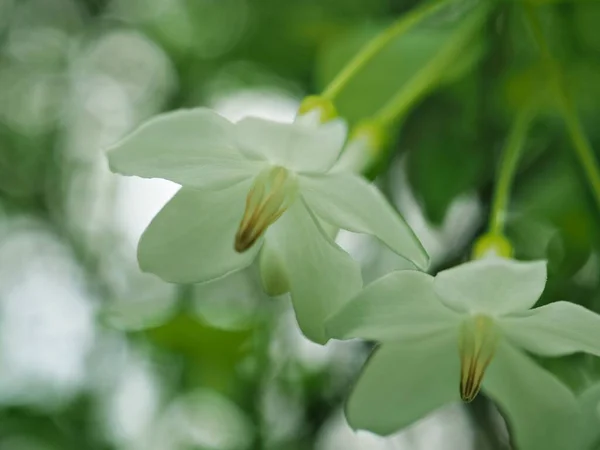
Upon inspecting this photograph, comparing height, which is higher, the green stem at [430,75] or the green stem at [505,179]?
the green stem at [430,75]

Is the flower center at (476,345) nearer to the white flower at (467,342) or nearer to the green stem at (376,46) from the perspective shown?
the white flower at (467,342)

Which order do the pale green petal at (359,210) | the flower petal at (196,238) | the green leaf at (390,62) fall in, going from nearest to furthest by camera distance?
the pale green petal at (359,210) → the flower petal at (196,238) → the green leaf at (390,62)

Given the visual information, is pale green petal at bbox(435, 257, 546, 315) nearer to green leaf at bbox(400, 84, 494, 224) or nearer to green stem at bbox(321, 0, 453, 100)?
green stem at bbox(321, 0, 453, 100)

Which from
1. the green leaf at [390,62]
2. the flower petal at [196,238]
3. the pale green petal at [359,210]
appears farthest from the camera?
the green leaf at [390,62]

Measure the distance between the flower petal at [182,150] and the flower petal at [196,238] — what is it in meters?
0.03

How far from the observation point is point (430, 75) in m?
0.77

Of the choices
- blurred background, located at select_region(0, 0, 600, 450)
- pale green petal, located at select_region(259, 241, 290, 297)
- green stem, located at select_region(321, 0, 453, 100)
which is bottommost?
blurred background, located at select_region(0, 0, 600, 450)

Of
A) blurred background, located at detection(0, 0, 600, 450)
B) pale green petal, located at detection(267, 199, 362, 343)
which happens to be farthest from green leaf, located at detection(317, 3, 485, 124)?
pale green petal, located at detection(267, 199, 362, 343)

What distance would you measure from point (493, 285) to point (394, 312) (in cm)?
7

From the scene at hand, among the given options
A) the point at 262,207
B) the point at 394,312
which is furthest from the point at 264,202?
the point at 394,312

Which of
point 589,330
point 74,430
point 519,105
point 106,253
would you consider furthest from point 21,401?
point 589,330

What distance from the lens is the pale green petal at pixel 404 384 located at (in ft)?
2.24

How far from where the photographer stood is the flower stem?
27.1 inches

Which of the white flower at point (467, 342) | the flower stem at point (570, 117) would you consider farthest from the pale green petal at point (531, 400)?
the flower stem at point (570, 117)
